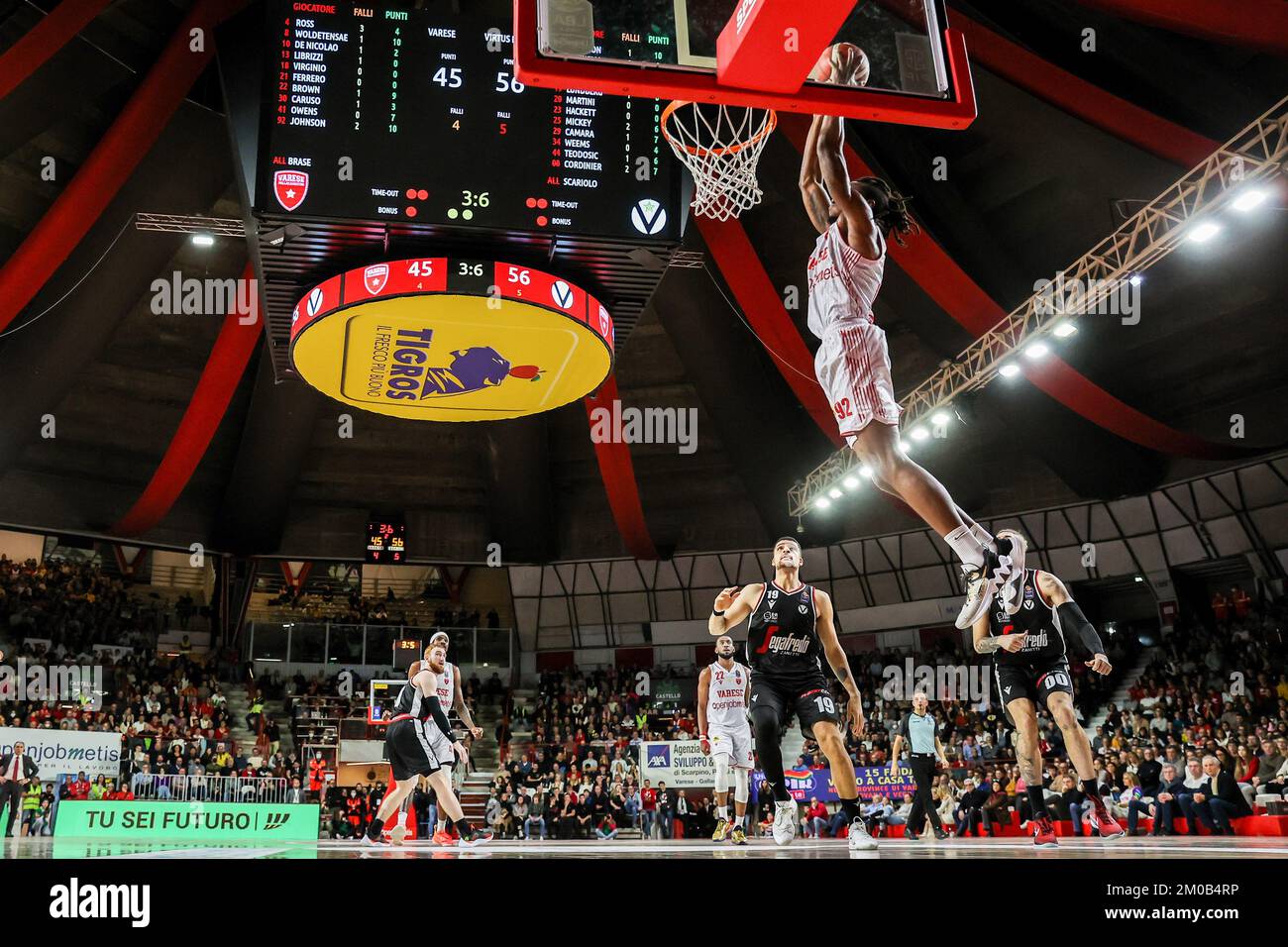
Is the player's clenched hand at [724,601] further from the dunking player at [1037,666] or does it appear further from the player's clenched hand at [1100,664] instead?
the player's clenched hand at [1100,664]

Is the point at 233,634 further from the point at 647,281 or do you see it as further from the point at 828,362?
the point at 828,362

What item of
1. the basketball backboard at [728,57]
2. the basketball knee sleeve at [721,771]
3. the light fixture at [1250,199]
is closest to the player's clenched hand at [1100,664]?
the basketball backboard at [728,57]

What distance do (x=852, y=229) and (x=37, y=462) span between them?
26757 mm

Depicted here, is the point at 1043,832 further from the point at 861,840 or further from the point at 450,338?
the point at 450,338

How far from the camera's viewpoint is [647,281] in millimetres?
14086

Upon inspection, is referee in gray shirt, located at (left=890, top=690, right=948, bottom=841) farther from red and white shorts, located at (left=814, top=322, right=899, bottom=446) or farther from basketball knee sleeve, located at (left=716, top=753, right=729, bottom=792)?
red and white shorts, located at (left=814, top=322, right=899, bottom=446)

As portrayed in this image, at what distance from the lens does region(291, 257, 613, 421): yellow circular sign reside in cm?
1289

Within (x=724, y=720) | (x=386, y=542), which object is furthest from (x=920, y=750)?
(x=386, y=542)

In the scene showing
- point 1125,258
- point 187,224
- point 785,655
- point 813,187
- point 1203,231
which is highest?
point 187,224

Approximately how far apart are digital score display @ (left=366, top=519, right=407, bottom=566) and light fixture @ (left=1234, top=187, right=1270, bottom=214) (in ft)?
79.8

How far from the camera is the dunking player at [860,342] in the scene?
6324 millimetres

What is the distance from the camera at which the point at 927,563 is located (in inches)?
1230
